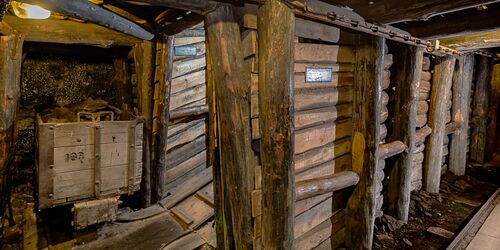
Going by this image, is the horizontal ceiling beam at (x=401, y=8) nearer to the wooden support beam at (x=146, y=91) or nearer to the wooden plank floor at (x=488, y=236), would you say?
the wooden support beam at (x=146, y=91)

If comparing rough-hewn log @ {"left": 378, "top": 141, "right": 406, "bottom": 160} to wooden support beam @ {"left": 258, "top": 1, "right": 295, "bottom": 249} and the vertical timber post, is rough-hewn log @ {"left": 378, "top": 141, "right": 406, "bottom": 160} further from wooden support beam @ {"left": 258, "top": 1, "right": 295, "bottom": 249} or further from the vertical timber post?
the vertical timber post

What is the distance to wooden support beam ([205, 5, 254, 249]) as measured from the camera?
8.18ft

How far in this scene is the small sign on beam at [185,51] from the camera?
16.7ft

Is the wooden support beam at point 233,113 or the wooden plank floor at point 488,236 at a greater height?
the wooden support beam at point 233,113

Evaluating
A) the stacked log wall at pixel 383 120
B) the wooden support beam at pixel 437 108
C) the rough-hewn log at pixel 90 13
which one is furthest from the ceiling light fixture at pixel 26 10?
the wooden support beam at pixel 437 108

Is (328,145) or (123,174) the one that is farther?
(123,174)

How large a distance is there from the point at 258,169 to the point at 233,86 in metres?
0.82

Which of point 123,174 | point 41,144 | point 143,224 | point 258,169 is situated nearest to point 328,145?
point 258,169

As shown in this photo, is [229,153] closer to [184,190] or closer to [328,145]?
[328,145]

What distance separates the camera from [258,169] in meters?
2.79

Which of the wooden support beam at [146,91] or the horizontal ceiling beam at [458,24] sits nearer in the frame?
the horizontal ceiling beam at [458,24]

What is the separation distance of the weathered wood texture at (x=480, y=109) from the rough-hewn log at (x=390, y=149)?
15.8 feet

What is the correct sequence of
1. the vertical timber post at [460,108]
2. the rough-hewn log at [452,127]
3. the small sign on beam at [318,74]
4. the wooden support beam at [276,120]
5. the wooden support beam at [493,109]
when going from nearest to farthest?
1. the wooden support beam at [276,120]
2. the small sign on beam at [318,74]
3. the rough-hewn log at [452,127]
4. the vertical timber post at [460,108]
5. the wooden support beam at [493,109]

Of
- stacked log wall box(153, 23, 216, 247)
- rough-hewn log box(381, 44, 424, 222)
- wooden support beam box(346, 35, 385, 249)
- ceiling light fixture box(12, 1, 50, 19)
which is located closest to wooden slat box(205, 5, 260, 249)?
wooden support beam box(346, 35, 385, 249)
